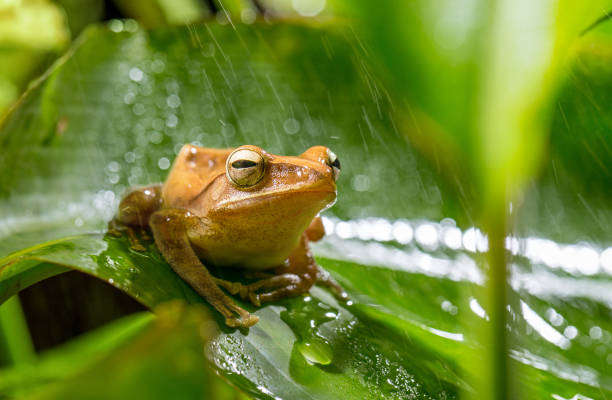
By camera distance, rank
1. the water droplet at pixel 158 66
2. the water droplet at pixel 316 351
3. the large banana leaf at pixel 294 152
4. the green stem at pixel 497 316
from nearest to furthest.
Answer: the green stem at pixel 497 316 → the water droplet at pixel 316 351 → the large banana leaf at pixel 294 152 → the water droplet at pixel 158 66

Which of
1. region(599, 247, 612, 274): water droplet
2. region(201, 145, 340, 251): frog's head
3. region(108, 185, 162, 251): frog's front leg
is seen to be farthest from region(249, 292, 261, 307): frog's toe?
region(599, 247, 612, 274): water droplet

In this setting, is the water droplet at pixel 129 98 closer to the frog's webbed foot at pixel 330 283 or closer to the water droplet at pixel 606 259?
the frog's webbed foot at pixel 330 283

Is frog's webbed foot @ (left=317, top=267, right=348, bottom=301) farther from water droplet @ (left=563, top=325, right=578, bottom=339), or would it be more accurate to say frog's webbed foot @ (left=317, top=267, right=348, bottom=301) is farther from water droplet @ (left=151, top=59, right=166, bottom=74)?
water droplet @ (left=151, top=59, right=166, bottom=74)

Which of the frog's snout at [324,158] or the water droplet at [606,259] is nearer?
the frog's snout at [324,158]

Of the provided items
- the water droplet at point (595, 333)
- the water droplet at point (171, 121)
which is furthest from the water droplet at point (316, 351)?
the water droplet at point (171, 121)

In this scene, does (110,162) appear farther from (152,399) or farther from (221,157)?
(152,399)

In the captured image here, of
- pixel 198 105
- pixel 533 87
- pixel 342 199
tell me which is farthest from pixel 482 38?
pixel 198 105

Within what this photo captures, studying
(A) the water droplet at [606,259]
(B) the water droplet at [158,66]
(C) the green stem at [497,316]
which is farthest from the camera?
(B) the water droplet at [158,66]
